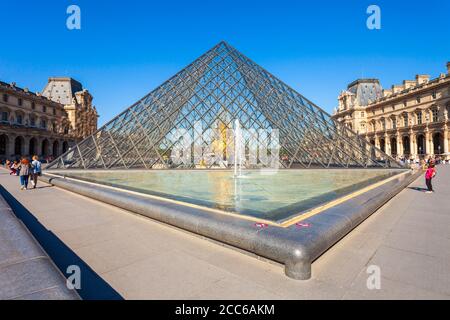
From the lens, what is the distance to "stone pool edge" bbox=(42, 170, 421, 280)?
2389 mm

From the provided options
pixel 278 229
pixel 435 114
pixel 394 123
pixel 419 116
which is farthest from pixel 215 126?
pixel 394 123

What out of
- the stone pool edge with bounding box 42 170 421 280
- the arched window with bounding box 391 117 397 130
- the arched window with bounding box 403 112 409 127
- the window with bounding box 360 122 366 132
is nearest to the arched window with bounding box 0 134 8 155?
the stone pool edge with bounding box 42 170 421 280

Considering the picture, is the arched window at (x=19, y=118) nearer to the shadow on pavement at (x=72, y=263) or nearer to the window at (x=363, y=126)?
the shadow on pavement at (x=72, y=263)

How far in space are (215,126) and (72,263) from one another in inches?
840

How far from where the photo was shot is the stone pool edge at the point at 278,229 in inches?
94.0

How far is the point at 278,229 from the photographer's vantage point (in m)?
2.91

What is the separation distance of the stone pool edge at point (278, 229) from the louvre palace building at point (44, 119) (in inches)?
1933

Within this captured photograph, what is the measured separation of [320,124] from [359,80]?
59585 mm

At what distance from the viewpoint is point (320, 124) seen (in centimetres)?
2025

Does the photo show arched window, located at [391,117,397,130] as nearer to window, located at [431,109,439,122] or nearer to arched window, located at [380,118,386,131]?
arched window, located at [380,118,386,131]

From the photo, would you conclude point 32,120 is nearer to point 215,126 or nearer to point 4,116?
point 4,116
